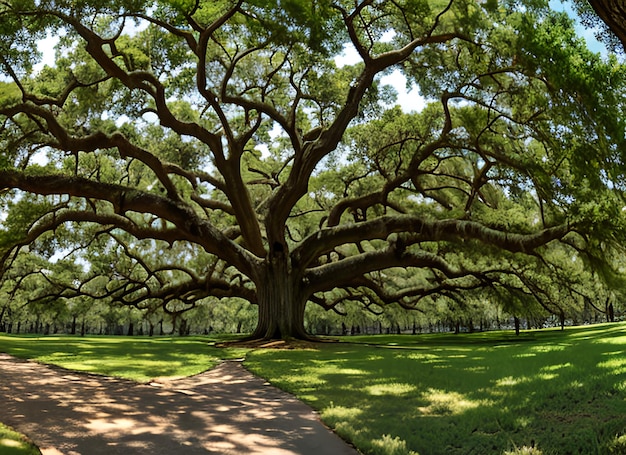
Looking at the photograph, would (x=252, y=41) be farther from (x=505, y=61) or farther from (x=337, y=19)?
(x=505, y=61)

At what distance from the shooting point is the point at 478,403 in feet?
16.0

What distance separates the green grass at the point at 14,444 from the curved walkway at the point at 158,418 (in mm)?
93

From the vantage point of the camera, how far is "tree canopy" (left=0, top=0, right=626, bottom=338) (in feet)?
33.4

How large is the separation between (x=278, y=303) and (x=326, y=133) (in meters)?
5.70

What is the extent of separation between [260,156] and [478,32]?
12297mm

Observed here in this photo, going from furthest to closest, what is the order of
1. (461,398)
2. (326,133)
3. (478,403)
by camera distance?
1. (326,133)
2. (461,398)
3. (478,403)

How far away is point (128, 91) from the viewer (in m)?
15.2

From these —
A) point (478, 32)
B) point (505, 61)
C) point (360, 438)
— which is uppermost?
point (478, 32)

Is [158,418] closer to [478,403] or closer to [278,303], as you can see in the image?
[478,403]

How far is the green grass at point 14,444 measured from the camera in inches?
124

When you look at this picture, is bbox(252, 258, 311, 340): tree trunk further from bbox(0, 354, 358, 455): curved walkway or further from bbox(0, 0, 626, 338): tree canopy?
bbox(0, 354, 358, 455): curved walkway

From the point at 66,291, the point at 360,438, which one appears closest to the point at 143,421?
the point at 360,438

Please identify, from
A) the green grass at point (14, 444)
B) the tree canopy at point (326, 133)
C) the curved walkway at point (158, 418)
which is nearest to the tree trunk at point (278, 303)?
the tree canopy at point (326, 133)

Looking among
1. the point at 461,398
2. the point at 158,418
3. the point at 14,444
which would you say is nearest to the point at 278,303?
the point at 461,398
